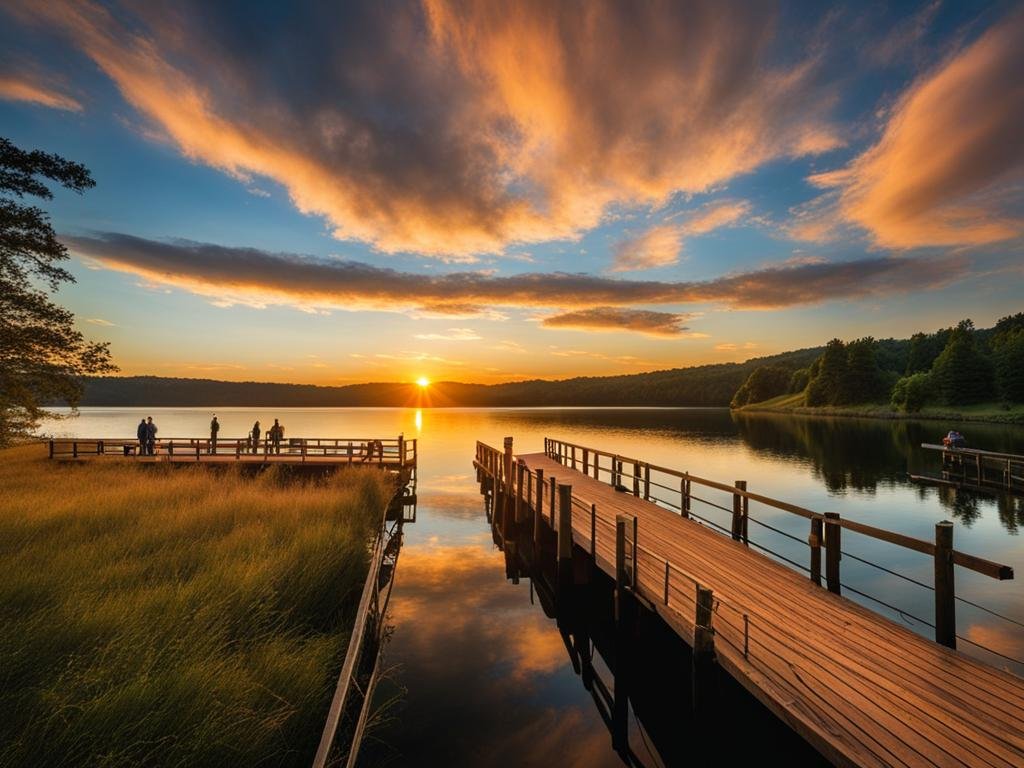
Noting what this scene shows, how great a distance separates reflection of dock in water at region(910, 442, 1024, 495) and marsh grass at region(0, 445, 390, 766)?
2770 cm

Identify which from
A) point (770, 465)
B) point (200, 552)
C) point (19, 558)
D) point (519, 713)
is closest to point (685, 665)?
point (519, 713)

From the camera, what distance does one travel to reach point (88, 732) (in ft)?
14.9

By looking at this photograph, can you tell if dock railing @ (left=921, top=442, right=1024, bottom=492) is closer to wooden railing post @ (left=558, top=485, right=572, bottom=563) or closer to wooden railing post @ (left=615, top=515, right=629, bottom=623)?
wooden railing post @ (left=558, top=485, right=572, bottom=563)

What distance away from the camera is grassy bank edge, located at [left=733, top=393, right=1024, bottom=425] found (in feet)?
258

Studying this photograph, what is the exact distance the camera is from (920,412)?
94625 millimetres

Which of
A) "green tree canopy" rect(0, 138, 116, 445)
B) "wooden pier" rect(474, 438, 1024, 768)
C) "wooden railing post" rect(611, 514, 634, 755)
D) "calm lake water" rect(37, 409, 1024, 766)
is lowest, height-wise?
"calm lake water" rect(37, 409, 1024, 766)

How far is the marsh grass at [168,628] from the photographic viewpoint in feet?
15.8

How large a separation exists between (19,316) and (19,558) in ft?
51.1

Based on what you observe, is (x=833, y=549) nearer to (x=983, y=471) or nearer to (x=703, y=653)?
(x=703, y=653)

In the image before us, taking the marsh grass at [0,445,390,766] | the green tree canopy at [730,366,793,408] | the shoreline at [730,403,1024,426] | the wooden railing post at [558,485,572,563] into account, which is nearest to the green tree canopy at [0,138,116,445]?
the marsh grass at [0,445,390,766]

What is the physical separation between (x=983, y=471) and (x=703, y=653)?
3260cm

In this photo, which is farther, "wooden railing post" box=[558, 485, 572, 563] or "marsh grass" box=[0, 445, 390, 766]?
"wooden railing post" box=[558, 485, 572, 563]

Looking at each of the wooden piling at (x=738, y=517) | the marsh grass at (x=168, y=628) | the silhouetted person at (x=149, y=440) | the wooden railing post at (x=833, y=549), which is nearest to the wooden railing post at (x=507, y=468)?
the marsh grass at (x=168, y=628)

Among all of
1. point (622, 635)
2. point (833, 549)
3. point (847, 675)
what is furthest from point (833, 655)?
point (622, 635)
